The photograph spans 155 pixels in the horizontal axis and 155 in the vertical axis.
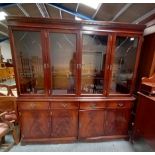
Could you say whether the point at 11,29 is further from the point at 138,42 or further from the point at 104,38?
the point at 138,42

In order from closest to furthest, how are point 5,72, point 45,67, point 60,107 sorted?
point 45,67 < point 60,107 < point 5,72

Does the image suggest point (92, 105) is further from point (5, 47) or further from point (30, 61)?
point (5, 47)

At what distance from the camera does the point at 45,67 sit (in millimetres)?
1633

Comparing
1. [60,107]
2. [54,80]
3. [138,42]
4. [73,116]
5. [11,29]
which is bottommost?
[73,116]

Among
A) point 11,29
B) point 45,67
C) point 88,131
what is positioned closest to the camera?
point 11,29

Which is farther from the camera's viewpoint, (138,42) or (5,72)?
(5,72)

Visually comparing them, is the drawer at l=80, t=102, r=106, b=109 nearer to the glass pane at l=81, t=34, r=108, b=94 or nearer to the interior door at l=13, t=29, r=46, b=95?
the glass pane at l=81, t=34, r=108, b=94

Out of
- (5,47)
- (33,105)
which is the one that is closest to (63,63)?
(33,105)

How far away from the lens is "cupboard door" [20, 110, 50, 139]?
5.75ft

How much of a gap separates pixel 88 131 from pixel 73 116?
38cm

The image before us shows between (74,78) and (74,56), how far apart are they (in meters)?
0.34

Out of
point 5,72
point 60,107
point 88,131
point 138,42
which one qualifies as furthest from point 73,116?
point 5,72

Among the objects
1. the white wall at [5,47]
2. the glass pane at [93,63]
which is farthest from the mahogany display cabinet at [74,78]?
the white wall at [5,47]

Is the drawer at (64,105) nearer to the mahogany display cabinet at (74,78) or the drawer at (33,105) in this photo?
the mahogany display cabinet at (74,78)
